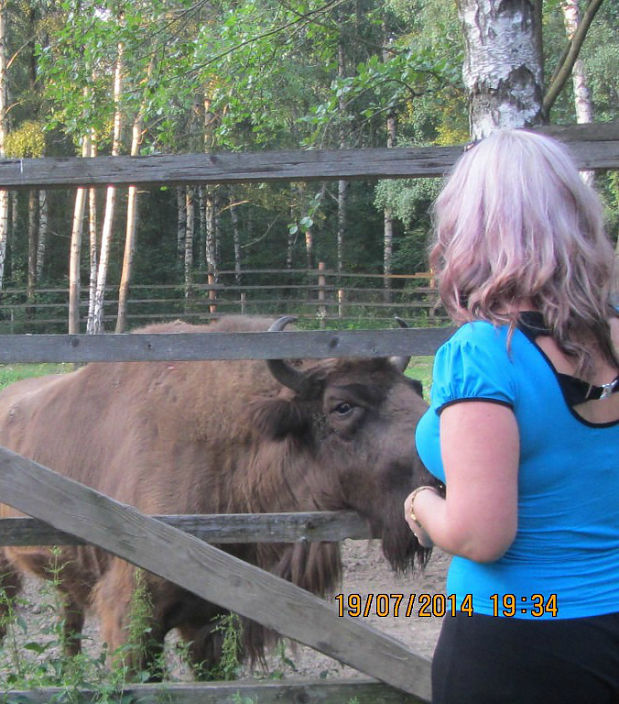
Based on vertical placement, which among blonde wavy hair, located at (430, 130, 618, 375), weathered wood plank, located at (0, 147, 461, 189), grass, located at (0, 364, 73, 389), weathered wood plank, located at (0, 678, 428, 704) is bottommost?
grass, located at (0, 364, 73, 389)

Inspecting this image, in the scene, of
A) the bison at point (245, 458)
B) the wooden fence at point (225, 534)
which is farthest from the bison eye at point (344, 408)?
the wooden fence at point (225, 534)

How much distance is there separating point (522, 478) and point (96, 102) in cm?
764

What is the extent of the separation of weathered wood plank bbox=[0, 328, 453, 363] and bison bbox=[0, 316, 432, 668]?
65cm

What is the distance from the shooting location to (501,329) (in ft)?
5.10

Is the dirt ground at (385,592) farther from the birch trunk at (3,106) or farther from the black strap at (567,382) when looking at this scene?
the birch trunk at (3,106)

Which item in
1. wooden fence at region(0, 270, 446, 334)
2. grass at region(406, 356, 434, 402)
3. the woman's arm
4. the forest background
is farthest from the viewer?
wooden fence at region(0, 270, 446, 334)

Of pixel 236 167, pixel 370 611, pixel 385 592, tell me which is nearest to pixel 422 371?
pixel 385 592

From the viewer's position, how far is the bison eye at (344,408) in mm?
4105

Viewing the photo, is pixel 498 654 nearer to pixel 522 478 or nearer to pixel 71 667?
pixel 522 478

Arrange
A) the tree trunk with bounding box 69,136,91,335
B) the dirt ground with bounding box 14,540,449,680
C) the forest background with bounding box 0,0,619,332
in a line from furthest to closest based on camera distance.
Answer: the tree trunk with bounding box 69,136,91,335, the forest background with bounding box 0,0,619,332, the dirt ground with bounding box 14,540,449,680

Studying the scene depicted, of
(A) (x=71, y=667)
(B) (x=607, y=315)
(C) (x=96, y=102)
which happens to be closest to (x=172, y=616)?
(A) (x=71, y=667)

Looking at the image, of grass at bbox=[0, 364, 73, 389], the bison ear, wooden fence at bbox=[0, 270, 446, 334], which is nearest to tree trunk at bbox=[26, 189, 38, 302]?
wooden fence at bbox=[0, 270, 446, 334]

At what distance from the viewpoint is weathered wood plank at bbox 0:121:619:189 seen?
11.0ft

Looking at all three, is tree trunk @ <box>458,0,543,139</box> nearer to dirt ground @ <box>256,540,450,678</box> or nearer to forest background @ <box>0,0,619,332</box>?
forest background @ <box>0,0,619,332</box>
